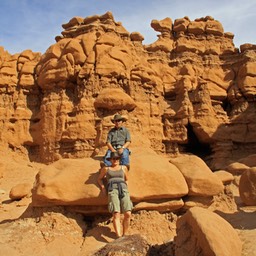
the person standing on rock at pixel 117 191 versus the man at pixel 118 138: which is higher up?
the man at pixel 118 138

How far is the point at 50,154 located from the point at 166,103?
8449 millimetres

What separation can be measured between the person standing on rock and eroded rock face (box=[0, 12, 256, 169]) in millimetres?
11209

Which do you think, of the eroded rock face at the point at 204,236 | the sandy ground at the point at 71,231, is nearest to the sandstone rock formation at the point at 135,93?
the sandy ground at the point at 71,231

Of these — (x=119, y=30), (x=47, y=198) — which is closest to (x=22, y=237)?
(x=47, y=198)

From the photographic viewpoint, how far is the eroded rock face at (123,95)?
63.8 ft

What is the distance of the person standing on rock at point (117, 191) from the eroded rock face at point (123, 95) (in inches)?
441

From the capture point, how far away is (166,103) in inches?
904

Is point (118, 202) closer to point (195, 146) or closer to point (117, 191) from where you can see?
point (117, 191)

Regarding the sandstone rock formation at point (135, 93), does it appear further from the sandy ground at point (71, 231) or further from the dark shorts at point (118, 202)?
the dark shorts at point (118, 202)

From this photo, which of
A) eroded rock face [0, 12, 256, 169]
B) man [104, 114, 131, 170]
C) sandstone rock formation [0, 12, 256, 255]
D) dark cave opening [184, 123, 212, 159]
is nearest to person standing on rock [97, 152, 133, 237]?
man [104, 114, 131, 170]

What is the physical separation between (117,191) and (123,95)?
13.4m

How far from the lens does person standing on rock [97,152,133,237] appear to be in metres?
5.59

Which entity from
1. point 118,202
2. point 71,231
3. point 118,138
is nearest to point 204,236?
point 118,202

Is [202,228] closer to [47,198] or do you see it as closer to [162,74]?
[47,198]
